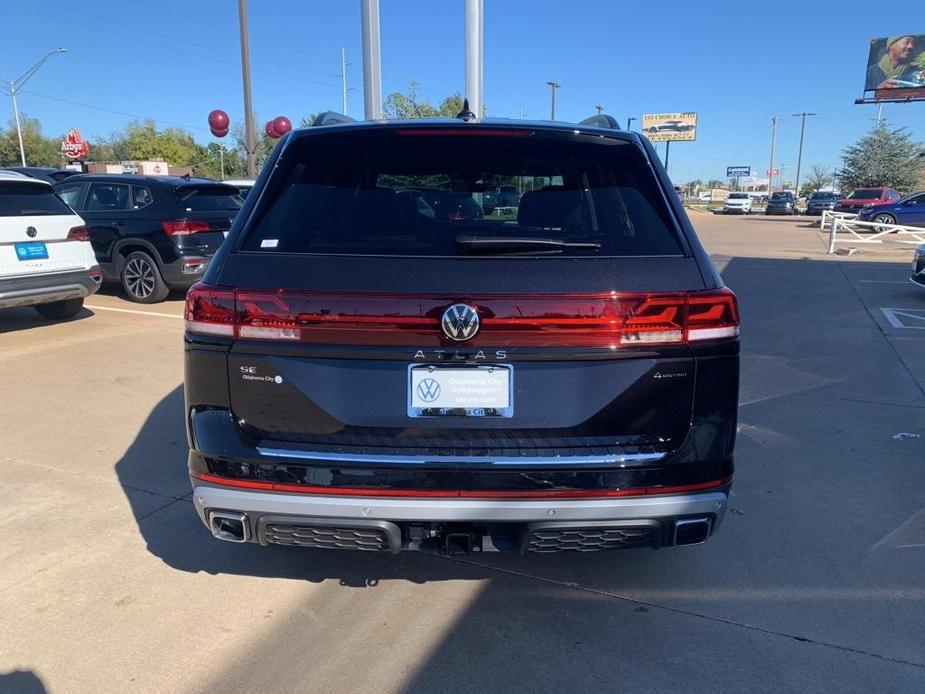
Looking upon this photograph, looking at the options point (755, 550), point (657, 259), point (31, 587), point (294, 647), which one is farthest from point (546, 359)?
point (31, 587)

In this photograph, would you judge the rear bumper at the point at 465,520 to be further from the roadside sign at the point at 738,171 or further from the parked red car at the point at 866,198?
the roadside sign at the point at 738,171

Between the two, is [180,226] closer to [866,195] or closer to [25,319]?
[25,319]

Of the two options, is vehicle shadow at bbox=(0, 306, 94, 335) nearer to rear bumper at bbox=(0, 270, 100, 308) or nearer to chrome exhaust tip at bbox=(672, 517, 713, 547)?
rear bumper at bbox=(0, 270, 100, 308)

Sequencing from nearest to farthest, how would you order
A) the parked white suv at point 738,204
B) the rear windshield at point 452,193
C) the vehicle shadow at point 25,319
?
the rear windshield at point 452,193, the vehicle shadow at point 25,319, the parked white suv at point 738,204

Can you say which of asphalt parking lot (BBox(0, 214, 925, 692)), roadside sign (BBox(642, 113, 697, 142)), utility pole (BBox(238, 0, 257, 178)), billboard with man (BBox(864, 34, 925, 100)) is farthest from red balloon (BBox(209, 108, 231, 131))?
roadside sign (BBox(642, 113, 697, 142))

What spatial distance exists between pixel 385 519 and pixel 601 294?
3.40ft

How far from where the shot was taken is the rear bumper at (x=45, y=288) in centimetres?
718

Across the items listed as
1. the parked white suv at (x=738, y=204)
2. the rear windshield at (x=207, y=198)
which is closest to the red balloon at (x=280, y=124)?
the rear windshield at (x=207, y=198)

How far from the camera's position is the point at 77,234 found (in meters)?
7.97

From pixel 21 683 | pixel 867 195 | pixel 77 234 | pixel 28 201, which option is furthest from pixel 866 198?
pixel 21 683

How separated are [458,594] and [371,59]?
7.41 metres

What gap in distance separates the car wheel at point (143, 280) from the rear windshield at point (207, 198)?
3.06 ft

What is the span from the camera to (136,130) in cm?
8881

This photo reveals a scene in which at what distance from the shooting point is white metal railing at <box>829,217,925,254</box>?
733 inches
